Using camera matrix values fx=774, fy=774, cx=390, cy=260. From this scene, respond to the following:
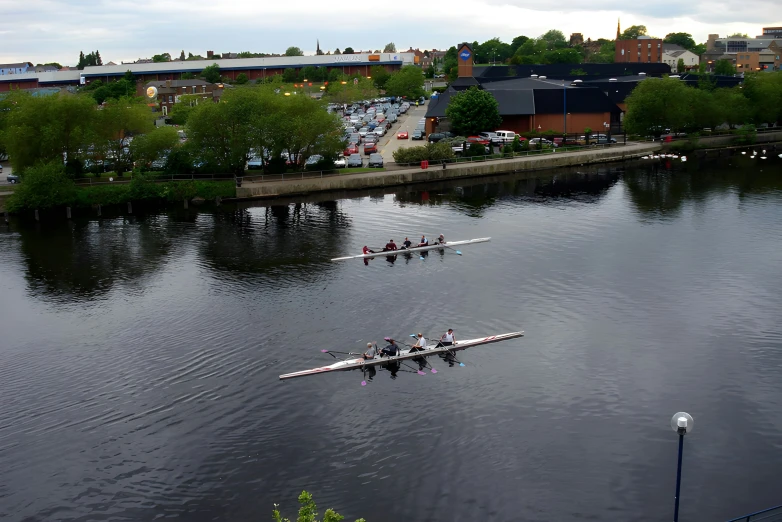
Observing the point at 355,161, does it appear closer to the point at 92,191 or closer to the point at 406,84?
the point at 92,191

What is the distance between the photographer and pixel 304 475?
27000 mm

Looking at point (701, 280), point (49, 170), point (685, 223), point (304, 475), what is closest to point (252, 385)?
point (304, 475)

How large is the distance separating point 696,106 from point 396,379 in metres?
81.2

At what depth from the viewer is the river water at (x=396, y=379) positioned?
26.3 meters

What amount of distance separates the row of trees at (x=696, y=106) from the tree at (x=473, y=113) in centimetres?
1735

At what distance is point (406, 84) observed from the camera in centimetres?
16900

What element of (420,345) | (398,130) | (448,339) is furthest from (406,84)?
(420,345)

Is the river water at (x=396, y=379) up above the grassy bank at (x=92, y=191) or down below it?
below

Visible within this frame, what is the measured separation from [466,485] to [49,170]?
5614cm

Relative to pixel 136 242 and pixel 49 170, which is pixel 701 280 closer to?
pixel 136 242

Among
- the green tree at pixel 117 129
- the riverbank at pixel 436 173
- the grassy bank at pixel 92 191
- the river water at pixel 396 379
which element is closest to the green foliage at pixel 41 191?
the grassy bank at pixel 92 191

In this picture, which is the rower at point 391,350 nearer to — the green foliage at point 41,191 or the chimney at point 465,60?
the green foliage at point 41,191

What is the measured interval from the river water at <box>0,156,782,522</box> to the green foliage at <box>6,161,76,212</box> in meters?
9.89

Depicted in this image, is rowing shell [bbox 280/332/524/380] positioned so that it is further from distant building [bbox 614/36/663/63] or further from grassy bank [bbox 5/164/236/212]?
distant building [bbox 614/36/663/63]
